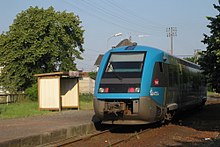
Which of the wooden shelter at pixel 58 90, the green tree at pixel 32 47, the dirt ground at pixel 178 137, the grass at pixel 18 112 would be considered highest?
the green tree at pixel 32 47

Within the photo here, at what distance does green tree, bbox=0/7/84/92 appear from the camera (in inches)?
1480

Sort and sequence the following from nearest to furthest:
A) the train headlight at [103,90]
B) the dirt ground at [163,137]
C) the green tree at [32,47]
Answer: the dirt ground at [163,137] < the train headlight at [103,90] < the green tree at [32,47]

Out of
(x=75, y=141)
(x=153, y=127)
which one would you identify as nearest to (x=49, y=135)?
(x=75, y=141)

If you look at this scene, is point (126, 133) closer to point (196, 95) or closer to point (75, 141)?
point (75, 141)

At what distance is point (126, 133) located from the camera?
1451 centimetres

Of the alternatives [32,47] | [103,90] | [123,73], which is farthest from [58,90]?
[32,47]

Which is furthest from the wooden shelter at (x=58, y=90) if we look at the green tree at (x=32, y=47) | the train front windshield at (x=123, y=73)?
→ the green tree at (x=32, y=47)

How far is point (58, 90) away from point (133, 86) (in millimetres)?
8934

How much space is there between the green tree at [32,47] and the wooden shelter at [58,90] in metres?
15.2

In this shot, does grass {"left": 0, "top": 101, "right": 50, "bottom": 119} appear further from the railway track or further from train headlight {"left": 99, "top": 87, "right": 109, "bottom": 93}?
train headlight {"left": 99, "top": 87, "right": 109, "bottom": 93}

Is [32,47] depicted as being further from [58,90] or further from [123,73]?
[123,73]

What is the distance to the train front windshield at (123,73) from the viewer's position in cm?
1313

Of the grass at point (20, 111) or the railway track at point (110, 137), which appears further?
the grass at point (20, 111)

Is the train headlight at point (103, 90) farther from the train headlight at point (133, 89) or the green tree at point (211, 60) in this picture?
the green tree at point (211, 60)
